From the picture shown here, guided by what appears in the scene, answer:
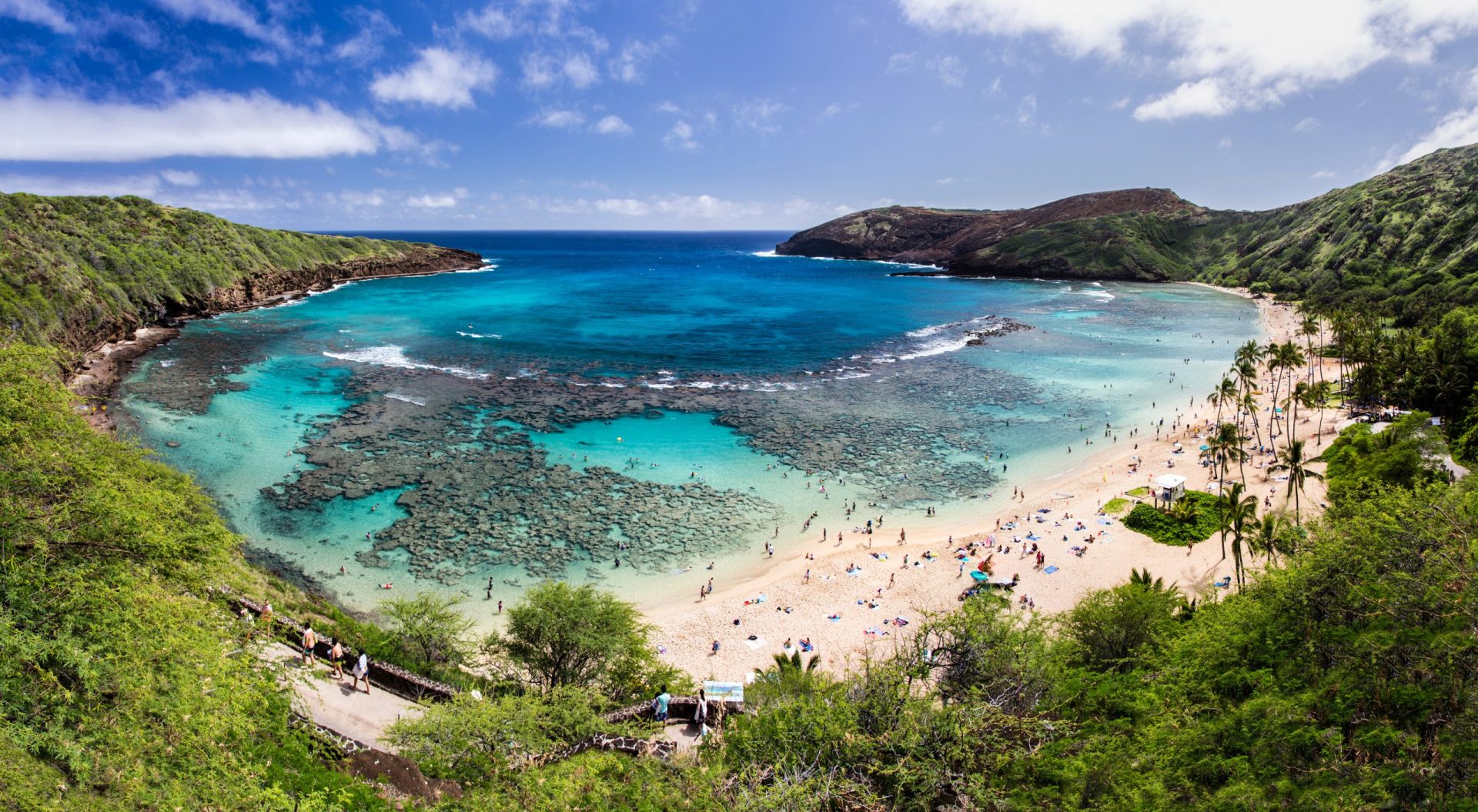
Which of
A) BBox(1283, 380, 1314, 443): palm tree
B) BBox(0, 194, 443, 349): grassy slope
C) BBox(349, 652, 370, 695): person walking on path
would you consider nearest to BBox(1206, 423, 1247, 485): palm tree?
BBox(1283, 380, 1314, 443): palm tree

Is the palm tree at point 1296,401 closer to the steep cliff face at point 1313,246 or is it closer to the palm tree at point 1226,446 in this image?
the palm tree at point 1226,446

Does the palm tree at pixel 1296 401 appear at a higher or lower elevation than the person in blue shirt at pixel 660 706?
higher

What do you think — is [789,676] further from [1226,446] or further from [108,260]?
[108,260]

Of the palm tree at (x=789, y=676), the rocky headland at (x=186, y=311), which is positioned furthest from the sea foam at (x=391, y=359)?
the palm tree at (x=789, y=676)

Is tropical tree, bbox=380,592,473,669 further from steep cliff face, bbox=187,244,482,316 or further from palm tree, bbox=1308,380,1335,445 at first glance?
steep cliff face, bbox=187,244,482,316

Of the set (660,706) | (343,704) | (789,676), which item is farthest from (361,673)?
(789,676)

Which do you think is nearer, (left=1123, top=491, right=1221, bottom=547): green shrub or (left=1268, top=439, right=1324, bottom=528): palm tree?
(left=1268, top=439, right=1324, bottom=528): palm tree

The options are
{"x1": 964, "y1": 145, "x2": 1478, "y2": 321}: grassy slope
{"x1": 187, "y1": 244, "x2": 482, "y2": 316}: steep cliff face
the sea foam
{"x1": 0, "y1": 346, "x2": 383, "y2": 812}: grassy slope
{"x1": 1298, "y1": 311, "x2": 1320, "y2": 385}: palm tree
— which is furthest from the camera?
{"x1": 187, "y1": 244, "x2": 482, "y2": 316}: steep cliff face
